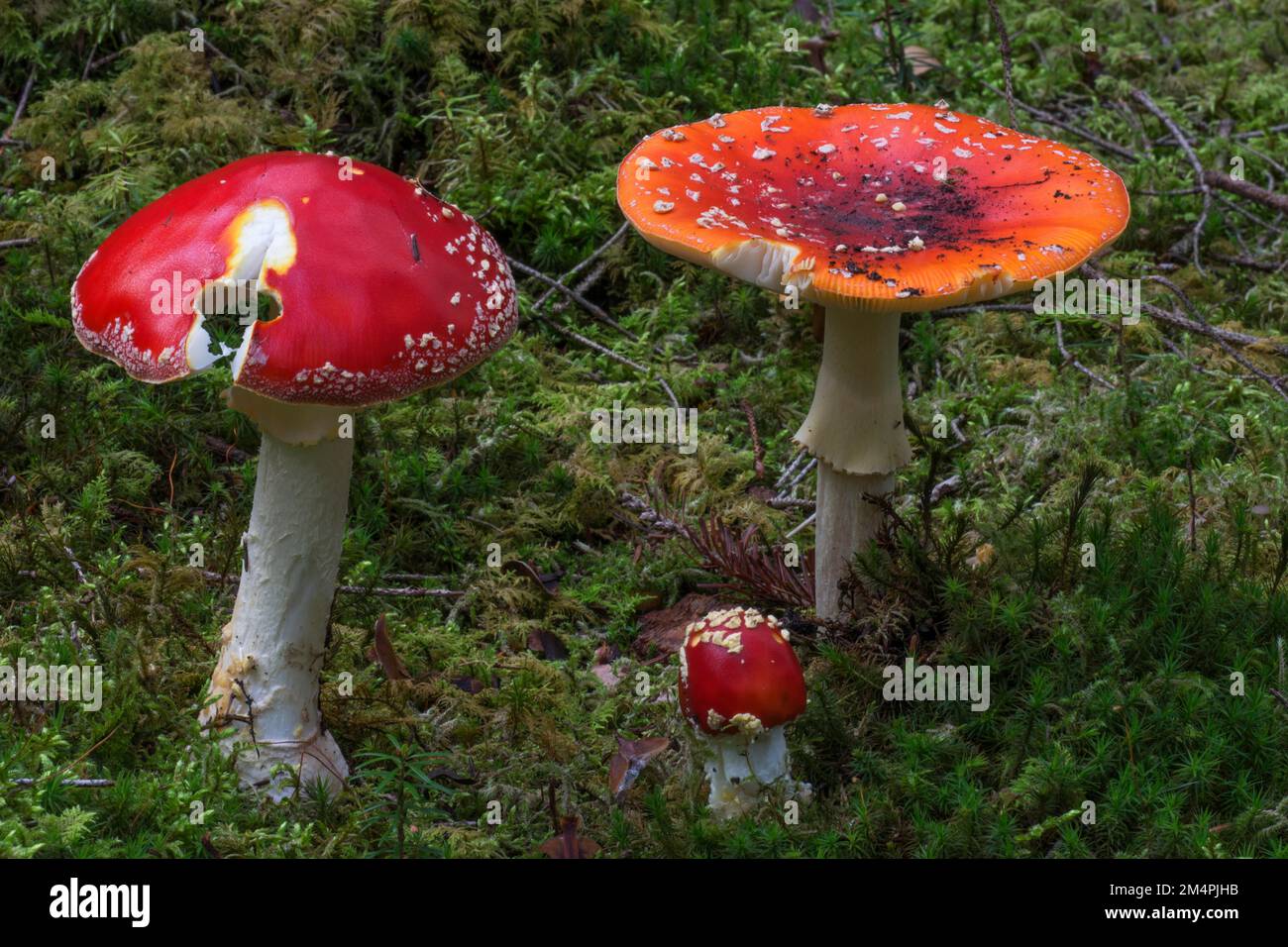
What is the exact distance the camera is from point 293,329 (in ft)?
9.09

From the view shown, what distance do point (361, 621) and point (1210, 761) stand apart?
253 centimetres

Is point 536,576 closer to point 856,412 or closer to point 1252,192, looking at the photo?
point 856,412

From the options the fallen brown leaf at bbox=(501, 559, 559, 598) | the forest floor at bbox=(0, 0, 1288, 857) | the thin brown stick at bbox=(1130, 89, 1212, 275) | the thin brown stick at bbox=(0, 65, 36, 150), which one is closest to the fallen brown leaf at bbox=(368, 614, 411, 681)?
the forest floor at bbox=(0, 0, 1288, 857)

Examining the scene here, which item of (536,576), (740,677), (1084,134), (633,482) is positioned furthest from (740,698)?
(1084,134)

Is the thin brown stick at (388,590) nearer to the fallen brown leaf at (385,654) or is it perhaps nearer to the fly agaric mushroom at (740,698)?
the fallen brown leaf at (385,654)

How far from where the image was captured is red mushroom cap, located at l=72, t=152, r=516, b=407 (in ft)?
9.12

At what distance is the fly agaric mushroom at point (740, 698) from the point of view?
121 inches

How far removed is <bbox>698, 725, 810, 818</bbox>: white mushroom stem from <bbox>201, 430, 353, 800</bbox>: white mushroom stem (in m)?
1.02

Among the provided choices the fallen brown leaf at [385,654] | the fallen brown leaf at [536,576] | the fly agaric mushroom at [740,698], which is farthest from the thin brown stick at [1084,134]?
the fallen brown leaf at [385,654]

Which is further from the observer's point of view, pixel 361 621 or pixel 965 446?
pixel 965 446

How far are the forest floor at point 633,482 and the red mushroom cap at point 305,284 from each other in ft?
3.56

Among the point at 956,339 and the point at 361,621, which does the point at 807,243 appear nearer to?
the point at 361,621
